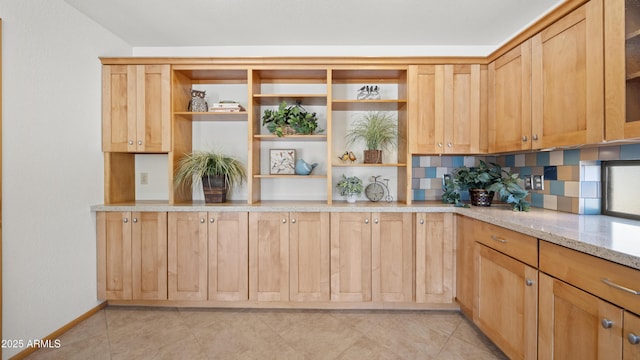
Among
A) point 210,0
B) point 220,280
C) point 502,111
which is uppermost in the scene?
point 210,0

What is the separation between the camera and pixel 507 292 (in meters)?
1.68

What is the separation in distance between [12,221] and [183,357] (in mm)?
1362

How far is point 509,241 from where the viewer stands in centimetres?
166

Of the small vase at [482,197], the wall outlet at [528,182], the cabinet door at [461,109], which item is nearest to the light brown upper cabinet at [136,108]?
the cabinet door at [461,109]

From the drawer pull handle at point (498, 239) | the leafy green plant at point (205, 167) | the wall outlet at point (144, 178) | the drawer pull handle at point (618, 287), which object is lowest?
the drawer pull handle at point (618, 287)

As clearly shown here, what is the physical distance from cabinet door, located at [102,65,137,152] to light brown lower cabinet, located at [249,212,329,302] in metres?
1.44

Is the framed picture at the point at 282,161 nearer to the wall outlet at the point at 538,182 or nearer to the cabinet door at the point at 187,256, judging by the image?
the cabinet door at the point at 187,256

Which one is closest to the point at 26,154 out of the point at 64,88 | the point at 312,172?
the point at 64,88

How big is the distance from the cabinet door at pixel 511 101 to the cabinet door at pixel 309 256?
1.54 metres

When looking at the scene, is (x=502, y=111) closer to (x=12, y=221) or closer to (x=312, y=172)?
(x=312, y=172)

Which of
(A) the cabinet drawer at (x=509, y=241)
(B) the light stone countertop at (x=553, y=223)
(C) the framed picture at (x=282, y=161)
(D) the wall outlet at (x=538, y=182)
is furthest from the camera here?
(C) the framed picture at (x=282, y=161)

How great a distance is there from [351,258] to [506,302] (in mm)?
1082

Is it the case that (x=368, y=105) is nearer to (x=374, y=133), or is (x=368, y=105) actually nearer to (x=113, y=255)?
(x=374, y=133)

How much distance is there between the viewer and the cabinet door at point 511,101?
1975mm
